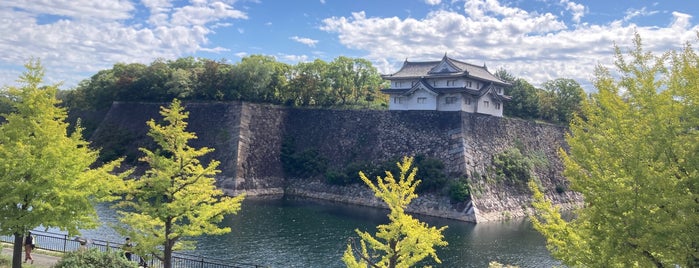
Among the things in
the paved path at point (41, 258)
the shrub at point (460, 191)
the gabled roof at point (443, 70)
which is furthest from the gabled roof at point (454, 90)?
the paved path at point (41, 258)

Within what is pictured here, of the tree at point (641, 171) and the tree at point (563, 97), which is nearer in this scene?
the tree at point (641, 171)

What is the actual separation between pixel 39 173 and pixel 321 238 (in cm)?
1647

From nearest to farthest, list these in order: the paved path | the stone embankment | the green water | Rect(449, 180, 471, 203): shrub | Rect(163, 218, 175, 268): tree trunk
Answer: Rect(163, 218, 175, 268): tree trunk → the paved path → the green water → Rect(449, 180, 471, 203): shrub → the stone embankment

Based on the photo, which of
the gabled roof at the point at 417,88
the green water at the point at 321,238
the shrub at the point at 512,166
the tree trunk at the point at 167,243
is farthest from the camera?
the gabled roof at the point at 417,88

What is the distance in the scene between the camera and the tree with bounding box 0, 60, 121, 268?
13031 millimetres

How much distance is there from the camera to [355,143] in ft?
146

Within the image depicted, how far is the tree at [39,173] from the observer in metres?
13.0

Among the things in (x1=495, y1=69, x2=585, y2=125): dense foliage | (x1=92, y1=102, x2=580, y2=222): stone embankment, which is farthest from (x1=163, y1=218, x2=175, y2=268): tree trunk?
(x1=495, y1=69, x2=585, y2=125): dense foliage

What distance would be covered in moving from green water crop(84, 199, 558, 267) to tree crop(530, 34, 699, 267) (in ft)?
49.2

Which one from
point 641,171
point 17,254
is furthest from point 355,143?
point 641,171

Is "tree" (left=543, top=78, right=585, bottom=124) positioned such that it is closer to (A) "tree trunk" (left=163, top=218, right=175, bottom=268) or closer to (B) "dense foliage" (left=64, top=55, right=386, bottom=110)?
(B) "dense foliage" (left=64, top=55, right=386, bottom=110)

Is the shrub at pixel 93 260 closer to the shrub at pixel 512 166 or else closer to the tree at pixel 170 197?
the tree at pixel 170 197

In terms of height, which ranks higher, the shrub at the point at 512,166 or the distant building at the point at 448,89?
the distant building at the point at 448,89

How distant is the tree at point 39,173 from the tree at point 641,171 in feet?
38.8
